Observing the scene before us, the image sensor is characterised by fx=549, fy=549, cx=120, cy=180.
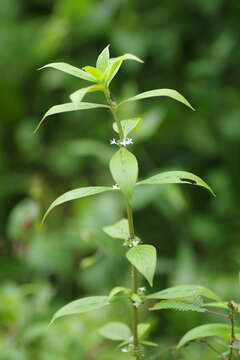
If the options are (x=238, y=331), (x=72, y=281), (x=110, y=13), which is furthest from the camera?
(x=110, y=13)

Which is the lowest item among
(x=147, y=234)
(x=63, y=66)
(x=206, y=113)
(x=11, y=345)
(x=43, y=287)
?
(x=11, y=345)

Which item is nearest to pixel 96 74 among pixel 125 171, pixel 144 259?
pixel 125 171

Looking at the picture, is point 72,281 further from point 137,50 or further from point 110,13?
point 110,13

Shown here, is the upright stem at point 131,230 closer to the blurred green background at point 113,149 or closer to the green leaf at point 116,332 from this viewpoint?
the green leaf at point 116,332

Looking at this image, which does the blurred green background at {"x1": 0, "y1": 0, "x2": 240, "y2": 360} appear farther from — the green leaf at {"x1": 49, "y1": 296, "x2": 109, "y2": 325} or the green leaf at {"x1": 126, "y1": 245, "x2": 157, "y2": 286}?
the green leaf at {"x1": 126, "y1": 245, "x2": 157, "y2": 286}

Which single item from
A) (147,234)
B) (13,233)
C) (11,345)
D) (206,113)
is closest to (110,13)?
(206,113)

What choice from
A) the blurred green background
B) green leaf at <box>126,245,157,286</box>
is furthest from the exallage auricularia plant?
the blurred green background

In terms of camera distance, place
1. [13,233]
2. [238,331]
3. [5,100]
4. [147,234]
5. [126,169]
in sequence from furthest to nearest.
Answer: [5,100], [147,234], [13,233], [238,331], [126,169]
